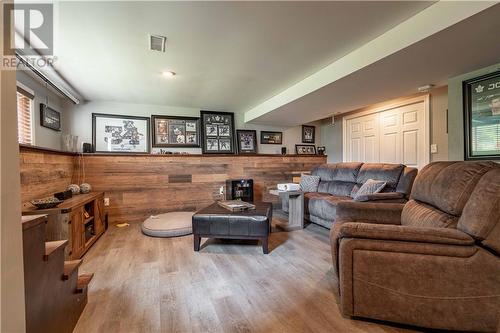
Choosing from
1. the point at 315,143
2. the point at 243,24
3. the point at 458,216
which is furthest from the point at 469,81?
the point at 315,143

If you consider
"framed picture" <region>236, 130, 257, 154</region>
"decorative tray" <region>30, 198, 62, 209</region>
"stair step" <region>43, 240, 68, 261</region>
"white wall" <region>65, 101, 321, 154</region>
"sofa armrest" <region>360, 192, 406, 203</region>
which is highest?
"white wall" <region>65, 101, 321, 154</region>

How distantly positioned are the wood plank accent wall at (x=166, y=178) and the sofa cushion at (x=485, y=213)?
3.79m

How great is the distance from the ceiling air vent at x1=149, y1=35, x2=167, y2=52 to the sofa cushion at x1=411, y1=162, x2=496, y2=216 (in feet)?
8.68

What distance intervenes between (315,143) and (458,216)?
4485 mm

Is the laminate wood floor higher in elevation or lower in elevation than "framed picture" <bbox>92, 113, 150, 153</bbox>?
lower

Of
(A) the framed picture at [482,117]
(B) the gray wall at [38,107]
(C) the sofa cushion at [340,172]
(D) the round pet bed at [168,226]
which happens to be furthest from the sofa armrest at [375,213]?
(B) the gray wall at [38,107]

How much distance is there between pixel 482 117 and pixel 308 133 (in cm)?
358

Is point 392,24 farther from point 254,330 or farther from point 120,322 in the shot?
point 120,322

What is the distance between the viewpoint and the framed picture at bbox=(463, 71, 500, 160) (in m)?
2.24

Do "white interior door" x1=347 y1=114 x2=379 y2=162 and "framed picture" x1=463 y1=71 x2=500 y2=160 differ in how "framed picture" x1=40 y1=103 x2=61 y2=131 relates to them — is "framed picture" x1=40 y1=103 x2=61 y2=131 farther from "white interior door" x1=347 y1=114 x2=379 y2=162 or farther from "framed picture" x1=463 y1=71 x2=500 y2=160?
"white interior door" x1=347 y1=114 x2=379 y2=162

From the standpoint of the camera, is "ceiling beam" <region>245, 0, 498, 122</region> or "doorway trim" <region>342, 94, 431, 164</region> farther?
"doorway trim" <region>342, 94, 431, 164</region>

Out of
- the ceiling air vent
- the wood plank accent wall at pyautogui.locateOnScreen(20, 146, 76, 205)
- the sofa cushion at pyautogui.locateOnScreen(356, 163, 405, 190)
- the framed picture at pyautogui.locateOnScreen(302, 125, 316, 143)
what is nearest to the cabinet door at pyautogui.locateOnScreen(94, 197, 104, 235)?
the wood plank accent wall at pyautogui.locateOnScreen(20, 146, 76, 205)

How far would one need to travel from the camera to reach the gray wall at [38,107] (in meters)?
2.73

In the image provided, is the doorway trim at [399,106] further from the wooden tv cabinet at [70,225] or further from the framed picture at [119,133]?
the wooden tv cabinet at [70,225]
